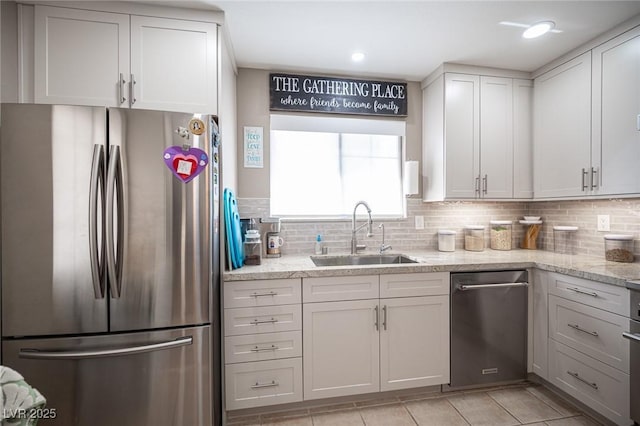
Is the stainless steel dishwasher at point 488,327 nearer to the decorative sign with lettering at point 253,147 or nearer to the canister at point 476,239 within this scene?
the canister at point 476,239

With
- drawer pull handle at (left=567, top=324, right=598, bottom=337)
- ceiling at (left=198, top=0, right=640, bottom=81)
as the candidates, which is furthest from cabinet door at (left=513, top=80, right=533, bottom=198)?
drawer pull handle at (left=567, top=324, right=598, bottom=337)

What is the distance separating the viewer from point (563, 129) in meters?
2.34

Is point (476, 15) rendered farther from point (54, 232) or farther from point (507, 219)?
point (54, 232)

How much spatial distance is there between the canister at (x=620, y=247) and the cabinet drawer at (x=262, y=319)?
221 cm

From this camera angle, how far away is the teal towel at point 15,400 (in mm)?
578

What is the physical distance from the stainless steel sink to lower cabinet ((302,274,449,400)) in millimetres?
529

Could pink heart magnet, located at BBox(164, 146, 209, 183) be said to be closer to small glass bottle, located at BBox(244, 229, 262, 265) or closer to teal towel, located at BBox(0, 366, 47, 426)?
small glass bottle, located at BBox(244, 229, 262, 265)

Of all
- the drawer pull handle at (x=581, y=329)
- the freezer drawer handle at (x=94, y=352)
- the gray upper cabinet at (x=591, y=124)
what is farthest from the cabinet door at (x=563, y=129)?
the freezer drawer handle at (x=94, y=352)

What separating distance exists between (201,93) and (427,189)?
1965 millimetres

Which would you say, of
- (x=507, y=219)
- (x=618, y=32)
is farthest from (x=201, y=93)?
(x=507, y=219)

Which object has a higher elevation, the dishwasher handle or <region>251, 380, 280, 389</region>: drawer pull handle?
the dishwasher handle

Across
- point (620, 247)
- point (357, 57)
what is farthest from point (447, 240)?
point (357, 57)

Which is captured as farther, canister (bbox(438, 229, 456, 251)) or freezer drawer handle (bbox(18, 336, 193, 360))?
canister (bbox(438, 229, 456, 251))

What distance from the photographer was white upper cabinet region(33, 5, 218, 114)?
1648 millimetres
